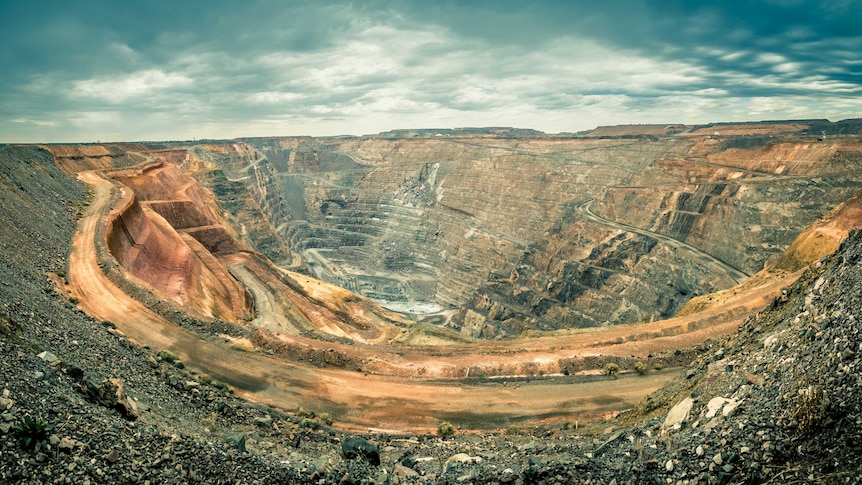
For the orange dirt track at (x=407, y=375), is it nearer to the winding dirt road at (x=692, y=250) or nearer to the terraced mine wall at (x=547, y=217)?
the winding dirt road at (x=692, y=250)

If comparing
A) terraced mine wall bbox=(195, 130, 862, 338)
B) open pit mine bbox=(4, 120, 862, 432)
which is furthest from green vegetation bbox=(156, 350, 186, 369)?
terraced mine wall bbox=(195, 130, 862, 338)

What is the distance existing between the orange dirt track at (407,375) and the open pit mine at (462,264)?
0.13m

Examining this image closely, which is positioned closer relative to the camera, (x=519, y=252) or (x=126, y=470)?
(x=126, y=470)

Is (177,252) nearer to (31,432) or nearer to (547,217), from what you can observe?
(31,432)

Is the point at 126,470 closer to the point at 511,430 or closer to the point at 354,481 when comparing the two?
the point at 354,481

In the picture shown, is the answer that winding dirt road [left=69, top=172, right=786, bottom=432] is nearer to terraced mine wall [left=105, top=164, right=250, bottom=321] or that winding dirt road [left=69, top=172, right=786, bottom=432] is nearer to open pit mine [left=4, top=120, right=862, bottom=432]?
open pit mine [left=4, top=120, right=862, bottom=432]

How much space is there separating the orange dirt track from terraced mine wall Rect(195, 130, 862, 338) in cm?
3396

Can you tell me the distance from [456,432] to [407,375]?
6.16m

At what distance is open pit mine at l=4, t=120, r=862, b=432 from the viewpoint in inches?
1049

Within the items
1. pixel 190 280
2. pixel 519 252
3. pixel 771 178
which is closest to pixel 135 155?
pixel 190 280

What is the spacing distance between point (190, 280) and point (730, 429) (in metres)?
41.7

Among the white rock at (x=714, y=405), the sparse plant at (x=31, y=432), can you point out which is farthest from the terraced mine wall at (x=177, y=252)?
the white rock at (x=714, y=405)

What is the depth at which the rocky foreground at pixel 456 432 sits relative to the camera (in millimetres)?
9617

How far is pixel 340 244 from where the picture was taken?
Answer: 149000 mm
